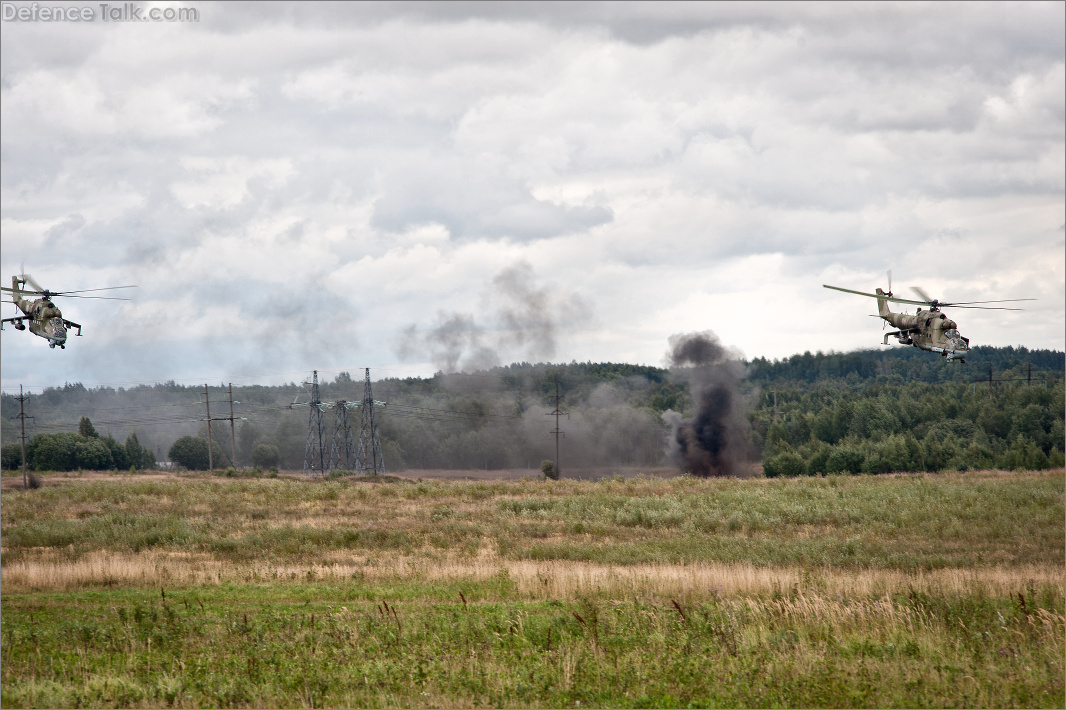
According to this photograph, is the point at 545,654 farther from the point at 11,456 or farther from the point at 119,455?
the point at 11,456

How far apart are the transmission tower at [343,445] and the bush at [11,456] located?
1459 inches

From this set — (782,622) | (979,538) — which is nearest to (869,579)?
(782,622)

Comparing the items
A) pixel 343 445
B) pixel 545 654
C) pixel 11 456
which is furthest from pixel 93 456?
pixel 545 654

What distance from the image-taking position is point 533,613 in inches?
790

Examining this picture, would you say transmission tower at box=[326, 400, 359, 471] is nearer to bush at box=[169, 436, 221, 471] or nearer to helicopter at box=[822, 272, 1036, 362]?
bush at box=[169, 436, 221, 471]

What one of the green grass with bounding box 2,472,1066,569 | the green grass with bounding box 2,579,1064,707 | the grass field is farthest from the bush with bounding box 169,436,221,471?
the green grass with bounding box 2,579,1064,707

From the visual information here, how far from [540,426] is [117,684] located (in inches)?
4605

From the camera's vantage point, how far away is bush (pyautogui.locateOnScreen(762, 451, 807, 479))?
93625mm

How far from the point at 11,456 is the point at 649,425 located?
80.6 meters

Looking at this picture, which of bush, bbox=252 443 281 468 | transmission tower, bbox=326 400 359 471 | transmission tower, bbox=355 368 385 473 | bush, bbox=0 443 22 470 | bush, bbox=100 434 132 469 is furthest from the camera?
bush, bbox=252 443 281 468

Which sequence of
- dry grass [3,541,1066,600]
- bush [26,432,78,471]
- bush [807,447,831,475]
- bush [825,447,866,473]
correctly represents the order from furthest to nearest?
bush [26,432,78,471] → bush [807,447,831,475] → bush [825,447,866,473] → dry grass [3,541,1066,600]

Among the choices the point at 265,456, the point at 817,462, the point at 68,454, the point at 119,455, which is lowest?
the point at 817,462

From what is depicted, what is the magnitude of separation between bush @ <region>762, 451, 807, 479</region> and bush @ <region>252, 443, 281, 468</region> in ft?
230

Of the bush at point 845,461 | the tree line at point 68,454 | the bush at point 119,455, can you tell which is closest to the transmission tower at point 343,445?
the tree line at point 68,454
